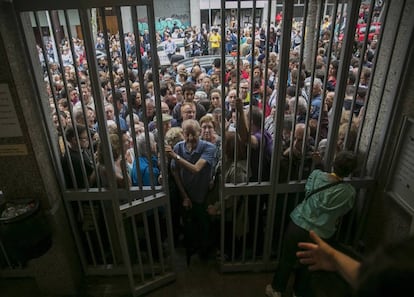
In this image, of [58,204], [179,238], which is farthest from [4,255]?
[179,238]

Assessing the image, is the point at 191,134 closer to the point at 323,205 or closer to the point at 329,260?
the point at 323,205

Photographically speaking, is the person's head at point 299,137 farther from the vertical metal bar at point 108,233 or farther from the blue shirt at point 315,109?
the vertical metal bar at point 108,233

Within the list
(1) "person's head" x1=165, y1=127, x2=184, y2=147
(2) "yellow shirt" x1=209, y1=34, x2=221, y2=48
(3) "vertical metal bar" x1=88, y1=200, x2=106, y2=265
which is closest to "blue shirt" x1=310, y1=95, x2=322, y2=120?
(1) "person's head" x1=165, y1=127, x2=184, y2=147

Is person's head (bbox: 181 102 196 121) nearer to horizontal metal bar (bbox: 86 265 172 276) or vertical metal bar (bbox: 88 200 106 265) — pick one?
vertical metal bar (bbox: 88 200 106 265)

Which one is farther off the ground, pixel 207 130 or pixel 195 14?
pixel 195 14

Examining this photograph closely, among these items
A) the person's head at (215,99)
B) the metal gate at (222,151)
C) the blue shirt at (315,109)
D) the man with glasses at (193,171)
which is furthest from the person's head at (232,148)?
the person's head at (215,99)

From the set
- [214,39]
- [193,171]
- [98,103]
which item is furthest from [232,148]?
[214,39]

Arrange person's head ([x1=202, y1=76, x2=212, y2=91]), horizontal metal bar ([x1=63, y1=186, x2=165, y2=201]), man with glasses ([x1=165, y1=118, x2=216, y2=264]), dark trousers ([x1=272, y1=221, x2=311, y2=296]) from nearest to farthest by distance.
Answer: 1. dark trousers ([x1=272, y1=221, x2=311, y2=296])
2. horizontal metal bar ([x1=63, y1=186, x2=165, y2=201])
3. man with glasses ([x1=165, y1=118, x2=216, y2=264])
4. person's head ([x1=202, y1=76, x2=212, y2=91])

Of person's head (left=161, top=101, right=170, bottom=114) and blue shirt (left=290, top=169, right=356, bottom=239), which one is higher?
person's head (left=161, top=101, right=170, bottom=114)

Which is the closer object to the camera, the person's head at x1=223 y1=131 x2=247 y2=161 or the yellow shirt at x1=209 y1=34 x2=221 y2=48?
the person's head at x1=223 y1=131 x2=247 y2=161

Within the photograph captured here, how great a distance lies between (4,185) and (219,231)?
1.60m

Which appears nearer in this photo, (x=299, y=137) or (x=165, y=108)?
(x=299, y=137)

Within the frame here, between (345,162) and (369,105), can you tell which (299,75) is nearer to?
(345,162)

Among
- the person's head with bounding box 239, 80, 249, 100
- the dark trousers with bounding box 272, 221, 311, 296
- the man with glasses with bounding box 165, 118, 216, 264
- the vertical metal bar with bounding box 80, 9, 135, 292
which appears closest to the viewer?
the vertical metal bar with bounding box 80, 9, 135, 292
